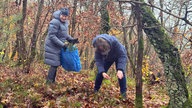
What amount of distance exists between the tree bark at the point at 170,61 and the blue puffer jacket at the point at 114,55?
0.73 metres

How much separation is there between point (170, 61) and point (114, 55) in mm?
1274

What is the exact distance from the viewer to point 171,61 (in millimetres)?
5668

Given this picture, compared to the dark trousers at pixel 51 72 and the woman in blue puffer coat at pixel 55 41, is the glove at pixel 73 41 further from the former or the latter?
the dark trousers at pixel 51 72

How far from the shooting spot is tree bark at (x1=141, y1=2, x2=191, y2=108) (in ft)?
18.5

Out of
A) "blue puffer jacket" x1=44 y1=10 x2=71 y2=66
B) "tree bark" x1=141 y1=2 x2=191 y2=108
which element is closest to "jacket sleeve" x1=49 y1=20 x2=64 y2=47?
"blue puffer jacket" x1=44 y1=10 x2=71 y2=66

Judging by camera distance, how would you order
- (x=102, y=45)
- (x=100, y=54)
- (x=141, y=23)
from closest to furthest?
(x=141, y=23) → (x=102, y=45) → (x=100, y=54)

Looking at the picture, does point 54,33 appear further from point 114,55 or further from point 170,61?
point 170,61

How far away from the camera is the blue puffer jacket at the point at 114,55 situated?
239 inches

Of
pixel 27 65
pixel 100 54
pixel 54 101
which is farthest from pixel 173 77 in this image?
pixel 27 65

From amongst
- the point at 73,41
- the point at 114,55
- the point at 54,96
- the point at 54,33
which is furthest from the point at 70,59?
the point at 114,55

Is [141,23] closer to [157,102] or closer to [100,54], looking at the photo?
[100,54]

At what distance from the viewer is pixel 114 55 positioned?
6484 mm

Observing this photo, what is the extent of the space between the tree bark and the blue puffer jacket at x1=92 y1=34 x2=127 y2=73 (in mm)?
730

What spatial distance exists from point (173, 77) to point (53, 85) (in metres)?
2.91
